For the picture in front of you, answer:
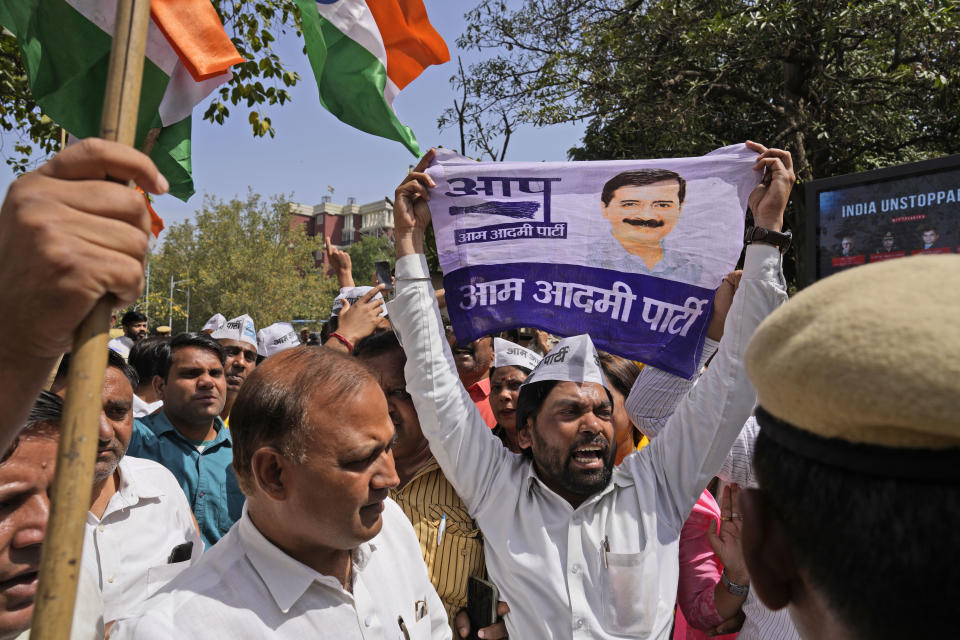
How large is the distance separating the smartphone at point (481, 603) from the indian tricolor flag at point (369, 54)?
6.25 ft

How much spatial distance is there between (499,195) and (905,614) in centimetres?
257

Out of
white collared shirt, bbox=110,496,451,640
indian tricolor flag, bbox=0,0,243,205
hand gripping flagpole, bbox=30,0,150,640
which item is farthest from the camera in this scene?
indian tricolor flag, bbox=0,0,243,205

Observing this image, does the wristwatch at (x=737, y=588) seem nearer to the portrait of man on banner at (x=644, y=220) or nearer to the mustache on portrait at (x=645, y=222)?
the portrait of man on banner at (x=644, y=220)

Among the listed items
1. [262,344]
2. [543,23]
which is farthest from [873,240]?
[543,23]

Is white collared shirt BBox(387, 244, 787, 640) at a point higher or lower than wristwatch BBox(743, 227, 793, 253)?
lower

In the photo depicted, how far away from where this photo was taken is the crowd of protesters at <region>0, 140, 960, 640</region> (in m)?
0.83

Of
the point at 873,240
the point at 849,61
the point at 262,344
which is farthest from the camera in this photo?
the point at 849,61

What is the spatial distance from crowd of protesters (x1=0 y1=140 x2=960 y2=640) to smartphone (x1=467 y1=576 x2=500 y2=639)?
0.13 feet

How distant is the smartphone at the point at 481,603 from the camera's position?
8.20 ft

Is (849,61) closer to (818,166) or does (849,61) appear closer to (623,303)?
(818,166)

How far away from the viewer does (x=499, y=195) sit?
319 cm

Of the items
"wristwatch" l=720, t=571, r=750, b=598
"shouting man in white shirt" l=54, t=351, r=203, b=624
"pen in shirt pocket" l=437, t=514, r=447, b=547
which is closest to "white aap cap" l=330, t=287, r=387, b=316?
"shouting man in white shirt" l=54, t=351, r=203, b=624

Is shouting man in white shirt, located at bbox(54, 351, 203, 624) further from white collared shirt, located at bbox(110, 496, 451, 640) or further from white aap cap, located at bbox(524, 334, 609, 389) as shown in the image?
white aap cap, located at bbox(524, 334, 609, 389)

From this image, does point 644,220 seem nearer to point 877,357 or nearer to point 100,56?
point 100,56
